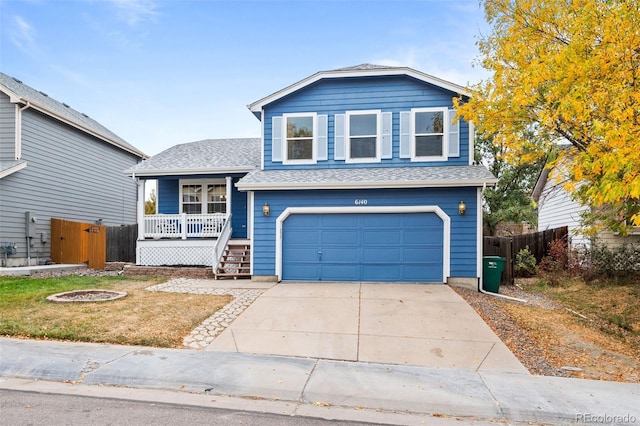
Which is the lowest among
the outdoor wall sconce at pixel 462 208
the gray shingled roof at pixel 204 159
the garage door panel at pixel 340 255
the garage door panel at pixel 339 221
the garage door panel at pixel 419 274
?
the garage door panel at pixel 419 274

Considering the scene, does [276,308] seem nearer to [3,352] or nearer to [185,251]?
[3,352]

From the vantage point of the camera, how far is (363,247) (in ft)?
35.4

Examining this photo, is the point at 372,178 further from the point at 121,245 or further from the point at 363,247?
the point at 121,245

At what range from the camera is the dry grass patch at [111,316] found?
6.04 meters

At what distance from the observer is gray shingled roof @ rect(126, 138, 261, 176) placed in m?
13.0

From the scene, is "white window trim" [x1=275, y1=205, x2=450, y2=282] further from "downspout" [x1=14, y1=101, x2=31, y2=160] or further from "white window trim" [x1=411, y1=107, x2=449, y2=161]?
"downspout" [x1=14, y1=101, x2=31, y2=160]

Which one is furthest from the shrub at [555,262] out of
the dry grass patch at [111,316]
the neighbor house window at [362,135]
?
the dry grass patch at [111,316]

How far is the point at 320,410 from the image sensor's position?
3.88 metres

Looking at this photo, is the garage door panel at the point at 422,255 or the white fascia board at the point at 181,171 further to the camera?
the white fascia board at the point at 181,171

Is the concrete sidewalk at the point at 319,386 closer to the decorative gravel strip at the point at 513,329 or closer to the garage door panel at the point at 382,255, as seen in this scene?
the decorative gravel strip at the point at 513,329

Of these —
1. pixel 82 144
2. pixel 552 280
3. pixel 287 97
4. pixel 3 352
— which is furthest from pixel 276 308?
pixel 82 144

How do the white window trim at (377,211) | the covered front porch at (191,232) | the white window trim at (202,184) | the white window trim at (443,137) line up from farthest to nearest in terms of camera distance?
the white window trim at (202,184) → the covered front porch at (191,232) → the white window trim at (443,137) → the white window trim at (377,211)

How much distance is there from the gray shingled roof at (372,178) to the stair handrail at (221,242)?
7.50 feet

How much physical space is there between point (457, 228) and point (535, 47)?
15.7ft
